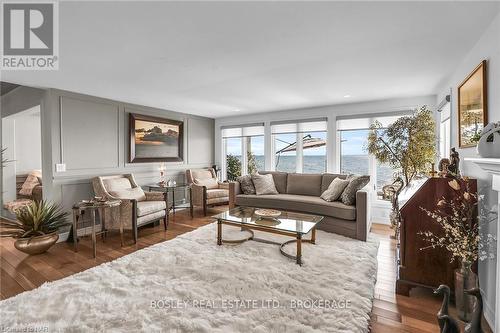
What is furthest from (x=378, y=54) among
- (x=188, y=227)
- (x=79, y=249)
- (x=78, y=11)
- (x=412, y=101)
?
(x=79, y=249)

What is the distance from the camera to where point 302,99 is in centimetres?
427

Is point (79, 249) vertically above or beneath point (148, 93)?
beneath

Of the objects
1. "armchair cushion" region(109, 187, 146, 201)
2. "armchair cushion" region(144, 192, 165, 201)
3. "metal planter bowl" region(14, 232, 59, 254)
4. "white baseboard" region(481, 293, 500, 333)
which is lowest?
"white baseboard" region(481, 293, 500, 333)

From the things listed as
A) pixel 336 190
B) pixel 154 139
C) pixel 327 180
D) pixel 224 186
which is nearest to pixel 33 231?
pixel 154 139

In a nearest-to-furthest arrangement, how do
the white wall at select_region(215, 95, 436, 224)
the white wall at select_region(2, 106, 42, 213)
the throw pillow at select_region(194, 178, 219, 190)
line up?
the white wall at select_region(215, 95, 436, 224), the white wall at select_region(2, 106, 42, 213), the throw pillow at select_region(194, 178, 219, 190)

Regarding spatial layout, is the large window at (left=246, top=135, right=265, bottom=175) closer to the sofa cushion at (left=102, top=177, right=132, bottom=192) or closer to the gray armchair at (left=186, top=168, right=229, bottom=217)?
the gray armchair at (left=186, top=168, right=229, bottom=217)

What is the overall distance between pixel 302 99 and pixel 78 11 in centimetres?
340

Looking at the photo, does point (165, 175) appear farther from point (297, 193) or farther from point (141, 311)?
point (141, 311)

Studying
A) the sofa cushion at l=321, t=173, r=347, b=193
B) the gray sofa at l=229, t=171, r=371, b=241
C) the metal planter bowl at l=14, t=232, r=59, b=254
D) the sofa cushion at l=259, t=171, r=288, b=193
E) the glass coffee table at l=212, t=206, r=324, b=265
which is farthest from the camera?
the sofa cushion at l=259, t=171, r=288, b=193

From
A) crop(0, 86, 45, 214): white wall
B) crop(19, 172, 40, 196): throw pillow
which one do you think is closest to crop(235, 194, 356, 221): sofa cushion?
crop(0, 86, 45, 214): white wall

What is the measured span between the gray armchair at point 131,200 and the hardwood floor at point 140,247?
0.87 feet

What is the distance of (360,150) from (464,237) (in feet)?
9.97

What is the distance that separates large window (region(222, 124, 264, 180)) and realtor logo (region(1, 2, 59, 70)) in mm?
4024

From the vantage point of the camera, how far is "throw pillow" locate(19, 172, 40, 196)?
4770 mm
